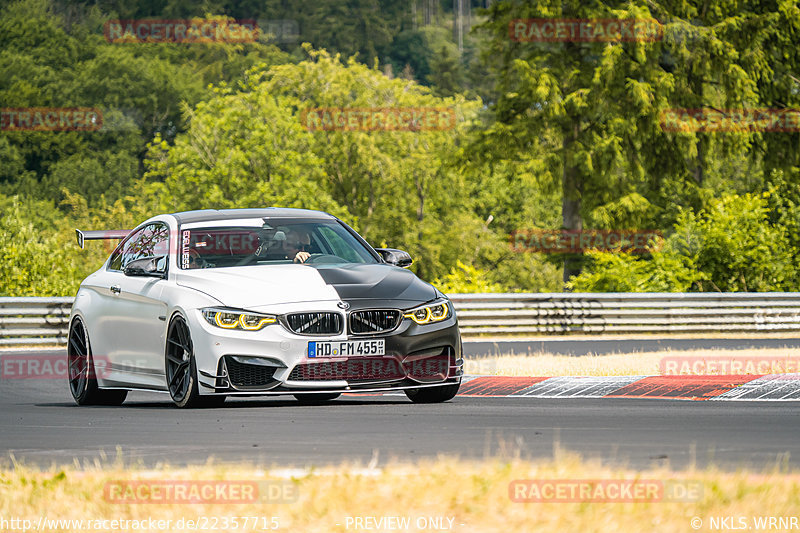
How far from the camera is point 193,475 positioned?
6.41 metres

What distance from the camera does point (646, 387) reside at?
12258 mm

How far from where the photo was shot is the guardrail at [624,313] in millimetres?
25016

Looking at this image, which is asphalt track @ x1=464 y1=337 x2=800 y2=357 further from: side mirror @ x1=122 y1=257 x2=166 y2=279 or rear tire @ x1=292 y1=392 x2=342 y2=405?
side mirror @ x1=122 y1=257 x2=166 y2=279

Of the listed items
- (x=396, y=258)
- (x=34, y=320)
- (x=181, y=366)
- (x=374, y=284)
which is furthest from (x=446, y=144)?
(x=181, y=366)

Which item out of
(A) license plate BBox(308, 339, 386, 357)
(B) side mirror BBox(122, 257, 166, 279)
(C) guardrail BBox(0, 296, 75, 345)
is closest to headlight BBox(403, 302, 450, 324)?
(A) license plate BBox(308, 339, 386, 357)

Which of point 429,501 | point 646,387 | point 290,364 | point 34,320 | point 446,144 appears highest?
point 429,501

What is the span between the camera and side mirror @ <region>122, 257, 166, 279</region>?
35.8 ft

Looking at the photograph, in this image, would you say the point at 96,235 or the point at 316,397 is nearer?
the point at 316,397

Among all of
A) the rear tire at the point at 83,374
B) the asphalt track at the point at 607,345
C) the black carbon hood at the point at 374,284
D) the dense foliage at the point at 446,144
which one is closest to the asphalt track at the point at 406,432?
the rear tire at the point at 83,374

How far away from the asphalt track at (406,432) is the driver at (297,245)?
122 cm

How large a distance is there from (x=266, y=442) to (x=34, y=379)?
8.21 metres

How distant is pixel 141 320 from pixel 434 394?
96.8 inches

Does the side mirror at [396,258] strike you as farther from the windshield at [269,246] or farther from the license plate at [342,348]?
the license plate at [342,348]

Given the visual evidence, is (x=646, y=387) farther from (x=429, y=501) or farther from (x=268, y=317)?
(x=429, y=501)
